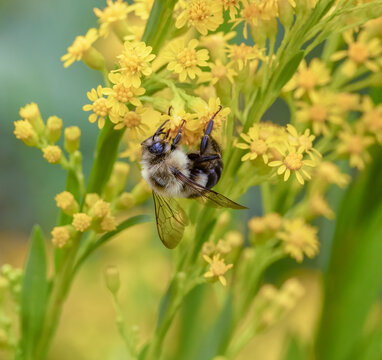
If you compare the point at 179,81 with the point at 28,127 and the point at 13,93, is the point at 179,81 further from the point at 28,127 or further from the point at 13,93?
the point at 13,93

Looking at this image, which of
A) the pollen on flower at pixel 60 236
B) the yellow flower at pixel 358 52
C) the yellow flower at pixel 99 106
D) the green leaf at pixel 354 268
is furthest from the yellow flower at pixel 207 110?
the green leaf at pixel 354 268

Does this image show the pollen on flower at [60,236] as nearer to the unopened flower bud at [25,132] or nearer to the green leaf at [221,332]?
the unopened flower bud at [25,132]

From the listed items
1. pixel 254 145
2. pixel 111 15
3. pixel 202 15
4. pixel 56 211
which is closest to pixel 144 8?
pixel 111 15

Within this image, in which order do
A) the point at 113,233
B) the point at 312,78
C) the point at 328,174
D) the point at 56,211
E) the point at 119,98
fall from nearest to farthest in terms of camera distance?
the point at 119,98 < the point at 113,233 < the point at 312,78 < the point at 328,174 < the point at 56,211

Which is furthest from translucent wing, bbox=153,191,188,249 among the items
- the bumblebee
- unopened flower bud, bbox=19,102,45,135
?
unopened flower bud, bbox=19,102,45,135

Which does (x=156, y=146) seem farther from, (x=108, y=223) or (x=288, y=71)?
(x=288, y=71)

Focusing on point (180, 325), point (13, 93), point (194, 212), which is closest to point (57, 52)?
point (13, 93)
